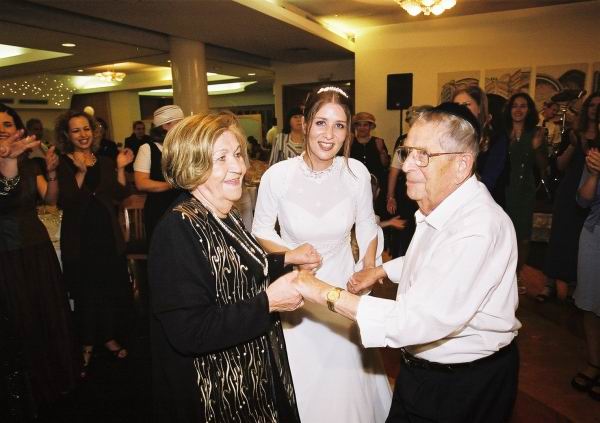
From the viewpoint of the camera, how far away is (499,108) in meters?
3.27

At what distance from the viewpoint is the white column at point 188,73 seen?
806 cm

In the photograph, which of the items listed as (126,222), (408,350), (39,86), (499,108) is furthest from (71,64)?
(408,350)

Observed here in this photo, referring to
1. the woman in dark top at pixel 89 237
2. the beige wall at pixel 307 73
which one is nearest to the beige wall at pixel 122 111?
the beige wall at pixel 307 73

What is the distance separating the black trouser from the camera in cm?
143

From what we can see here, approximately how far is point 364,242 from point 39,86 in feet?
53.0

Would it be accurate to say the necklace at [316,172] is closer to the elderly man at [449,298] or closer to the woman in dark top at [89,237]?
the elderly man at [449,298]

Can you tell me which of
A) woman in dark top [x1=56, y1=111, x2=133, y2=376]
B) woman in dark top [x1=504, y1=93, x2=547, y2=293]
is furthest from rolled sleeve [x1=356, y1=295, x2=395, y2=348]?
woman in dark top [x1=504, y1=93, x2=547, y2=293]

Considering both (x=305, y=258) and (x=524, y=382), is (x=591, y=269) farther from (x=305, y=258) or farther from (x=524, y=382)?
(x=305, y=258)

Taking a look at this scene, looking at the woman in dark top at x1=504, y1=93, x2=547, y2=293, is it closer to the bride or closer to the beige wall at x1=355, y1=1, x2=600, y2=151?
the bride

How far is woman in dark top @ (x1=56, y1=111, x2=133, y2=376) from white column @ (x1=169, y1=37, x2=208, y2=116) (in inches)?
205

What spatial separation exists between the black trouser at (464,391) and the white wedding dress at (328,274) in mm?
657

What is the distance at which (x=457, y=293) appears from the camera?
125 cm

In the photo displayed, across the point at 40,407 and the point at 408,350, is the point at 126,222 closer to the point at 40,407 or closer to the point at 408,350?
the point at 40,407

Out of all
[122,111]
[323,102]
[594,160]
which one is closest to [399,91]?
[594,160]
